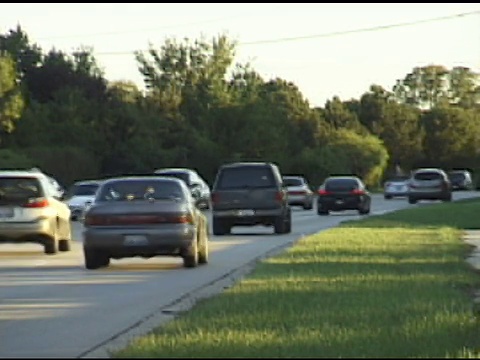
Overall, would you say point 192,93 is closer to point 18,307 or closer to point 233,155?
point 233,155

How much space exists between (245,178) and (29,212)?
9.51m

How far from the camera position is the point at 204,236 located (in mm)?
25141

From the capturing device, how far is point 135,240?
918 inches

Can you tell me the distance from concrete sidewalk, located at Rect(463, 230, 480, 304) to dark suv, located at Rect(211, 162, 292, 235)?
4824 millimetres

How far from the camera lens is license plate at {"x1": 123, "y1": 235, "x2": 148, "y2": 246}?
23297 millimetres

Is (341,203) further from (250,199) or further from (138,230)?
(138,230)

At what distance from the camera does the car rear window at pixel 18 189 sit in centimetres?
2797

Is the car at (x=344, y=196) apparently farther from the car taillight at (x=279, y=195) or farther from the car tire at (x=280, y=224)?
the car taillight at (x=279, y=195)

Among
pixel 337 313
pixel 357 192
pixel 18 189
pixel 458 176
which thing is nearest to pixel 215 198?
pixel 18 189

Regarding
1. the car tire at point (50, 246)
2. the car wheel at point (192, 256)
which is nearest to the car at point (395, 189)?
the car tire at point (50, 246)

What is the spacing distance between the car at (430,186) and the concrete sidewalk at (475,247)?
28.5 meters

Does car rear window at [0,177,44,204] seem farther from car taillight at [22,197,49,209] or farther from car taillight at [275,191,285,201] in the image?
car taillight at [275,191,285,201]

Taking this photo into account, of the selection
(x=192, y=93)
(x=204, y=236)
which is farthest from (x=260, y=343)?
(x=192, y=93)

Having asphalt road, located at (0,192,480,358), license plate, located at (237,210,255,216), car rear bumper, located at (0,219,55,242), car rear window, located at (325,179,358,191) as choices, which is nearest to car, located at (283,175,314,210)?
car rear window, located at (325,179,358,191)
